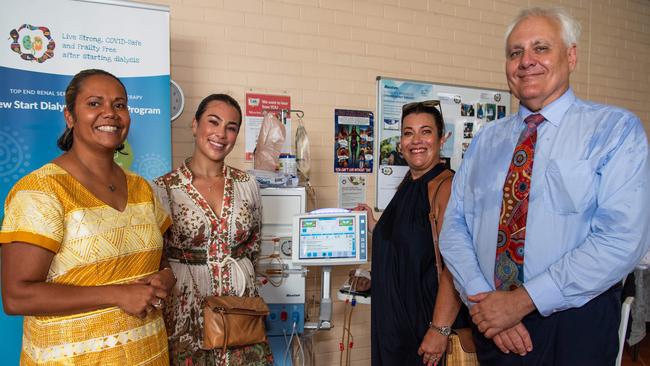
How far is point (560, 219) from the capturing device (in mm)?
1326

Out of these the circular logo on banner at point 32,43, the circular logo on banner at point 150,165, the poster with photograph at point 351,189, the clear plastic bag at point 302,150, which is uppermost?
the circular logo on banner at point 32,43

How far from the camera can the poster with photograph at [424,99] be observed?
3.59 metres

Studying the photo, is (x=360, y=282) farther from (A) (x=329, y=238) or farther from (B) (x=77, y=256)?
(B) (x=77, y=256)

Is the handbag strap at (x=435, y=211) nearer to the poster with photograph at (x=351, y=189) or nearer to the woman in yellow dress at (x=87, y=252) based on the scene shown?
the woman in yellow dress at (x=87, y=252)

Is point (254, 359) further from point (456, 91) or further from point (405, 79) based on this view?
point (456, 91)

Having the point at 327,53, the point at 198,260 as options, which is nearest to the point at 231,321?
the point at 198,260

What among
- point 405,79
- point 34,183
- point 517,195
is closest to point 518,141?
point 517,195

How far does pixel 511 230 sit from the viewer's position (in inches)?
55.7

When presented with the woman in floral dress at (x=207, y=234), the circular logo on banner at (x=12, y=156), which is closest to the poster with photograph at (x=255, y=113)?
the woman in floral dress at (x=207, y=234)

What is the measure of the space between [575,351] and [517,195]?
441mm

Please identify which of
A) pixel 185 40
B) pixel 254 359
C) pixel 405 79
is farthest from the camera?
pixel 405 79

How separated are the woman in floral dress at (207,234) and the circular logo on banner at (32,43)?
35.2 inches

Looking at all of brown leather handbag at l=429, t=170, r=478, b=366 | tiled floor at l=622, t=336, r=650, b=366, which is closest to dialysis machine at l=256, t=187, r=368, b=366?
brown leather handbag at l=429, t=170, r=478, b=366

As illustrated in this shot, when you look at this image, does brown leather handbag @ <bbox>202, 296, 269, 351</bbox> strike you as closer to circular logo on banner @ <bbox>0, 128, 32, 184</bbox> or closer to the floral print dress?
the floral print dress
